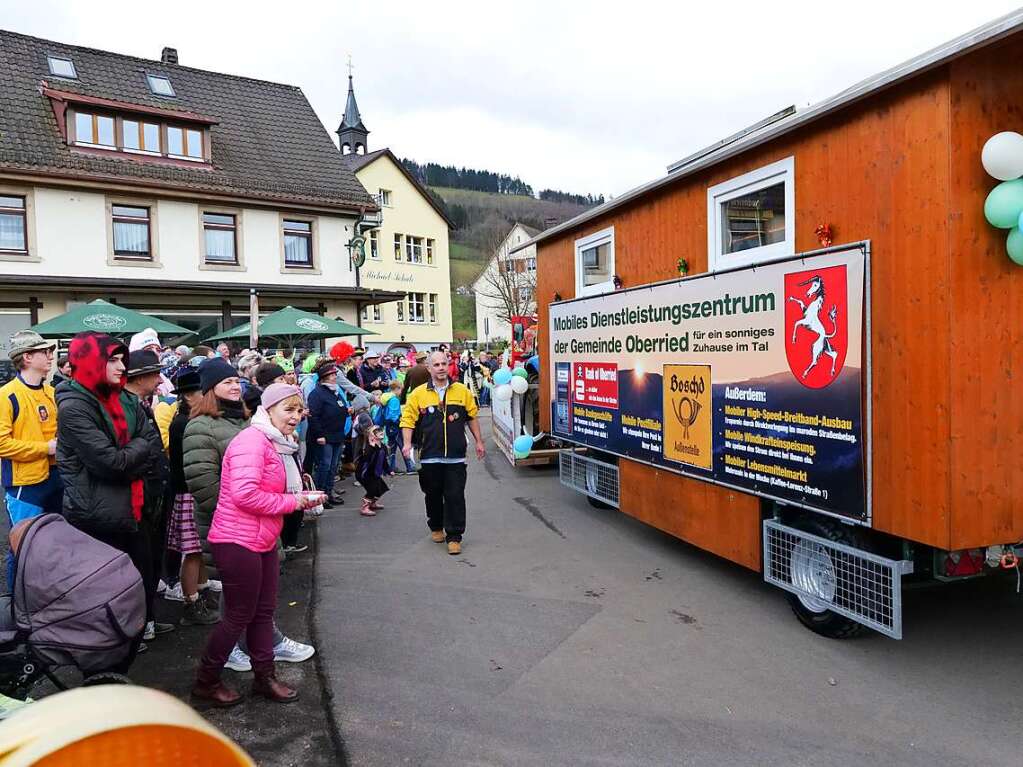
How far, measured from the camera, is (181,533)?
16.2 ft

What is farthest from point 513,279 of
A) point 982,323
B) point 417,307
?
point 982,323

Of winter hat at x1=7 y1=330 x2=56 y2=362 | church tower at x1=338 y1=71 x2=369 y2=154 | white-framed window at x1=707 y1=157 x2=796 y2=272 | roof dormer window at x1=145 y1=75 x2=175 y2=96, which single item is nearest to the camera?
winter hat at x1=7 y1=330 x2=56 y2=362

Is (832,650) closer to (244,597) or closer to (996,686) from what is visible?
(996,686)

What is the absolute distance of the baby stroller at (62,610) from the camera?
9.64ft

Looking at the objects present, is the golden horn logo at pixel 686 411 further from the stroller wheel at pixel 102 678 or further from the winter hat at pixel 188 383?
the stroller wheel at pixel 102 678

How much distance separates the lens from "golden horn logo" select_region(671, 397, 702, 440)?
5.77m

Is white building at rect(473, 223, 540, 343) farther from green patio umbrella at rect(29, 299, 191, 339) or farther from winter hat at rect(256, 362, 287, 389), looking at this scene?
winter hat at rect(256, 362, 287, 389)

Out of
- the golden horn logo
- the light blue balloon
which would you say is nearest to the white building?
the light blue balloon

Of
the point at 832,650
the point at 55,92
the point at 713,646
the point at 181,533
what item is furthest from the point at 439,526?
the point at 55,92

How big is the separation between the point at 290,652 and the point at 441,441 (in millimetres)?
2904

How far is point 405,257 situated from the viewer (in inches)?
1382

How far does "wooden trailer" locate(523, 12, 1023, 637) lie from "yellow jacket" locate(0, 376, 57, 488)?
15.1ft

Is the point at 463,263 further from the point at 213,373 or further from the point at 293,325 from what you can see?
the point at 213,373

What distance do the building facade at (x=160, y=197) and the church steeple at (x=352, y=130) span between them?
1865 cm
